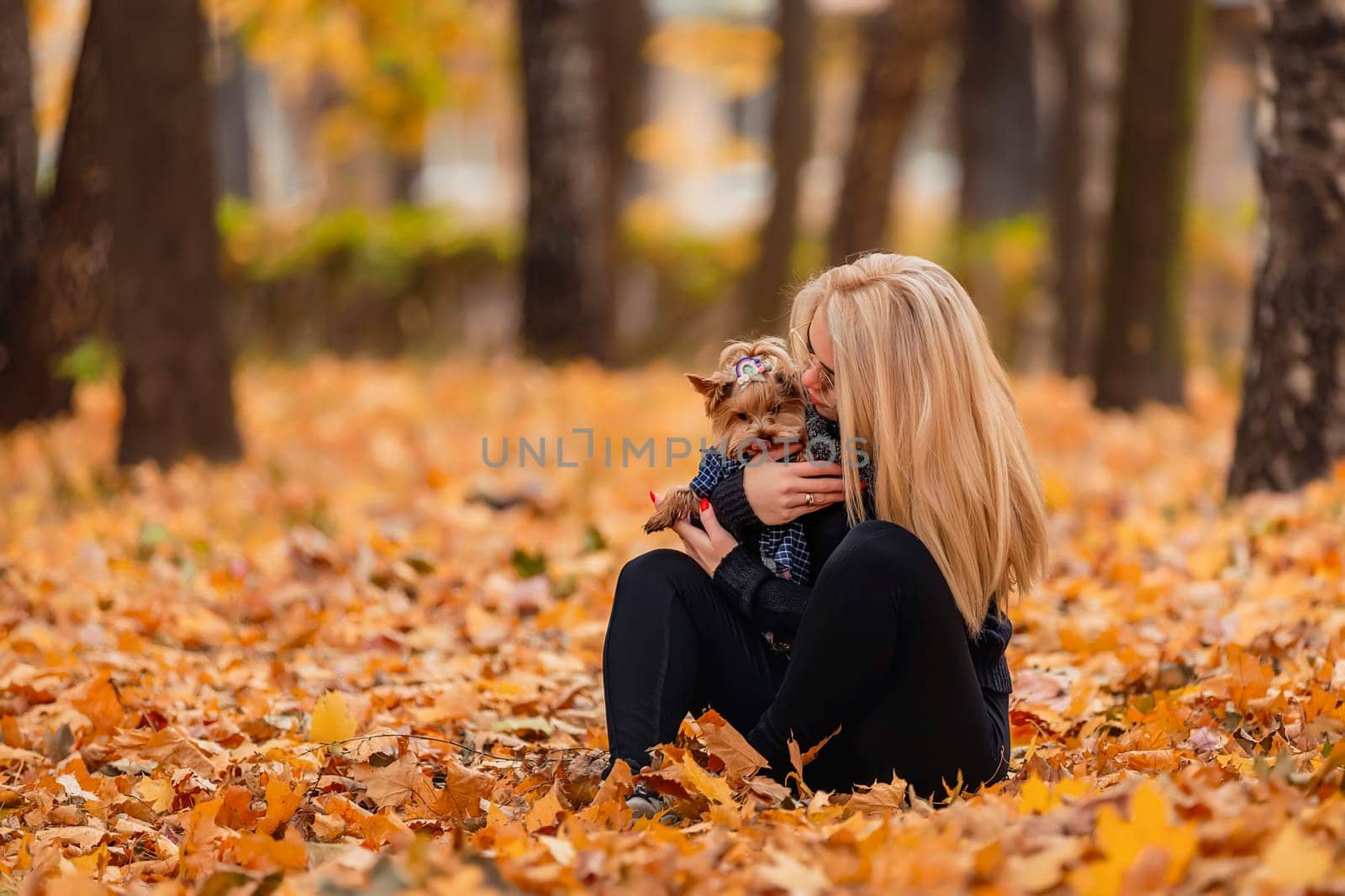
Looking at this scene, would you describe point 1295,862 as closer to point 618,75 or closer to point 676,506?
point 676,506

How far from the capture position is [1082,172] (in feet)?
39.0

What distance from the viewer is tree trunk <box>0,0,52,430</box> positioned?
30.1 feet

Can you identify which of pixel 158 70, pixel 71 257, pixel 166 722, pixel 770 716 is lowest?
pixel 166 722

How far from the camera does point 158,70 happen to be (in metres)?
7.71

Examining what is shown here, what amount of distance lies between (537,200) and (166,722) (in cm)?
784

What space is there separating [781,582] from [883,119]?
26.5 feet

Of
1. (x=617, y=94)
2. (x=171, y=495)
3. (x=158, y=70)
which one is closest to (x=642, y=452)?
(x=171, y=495)

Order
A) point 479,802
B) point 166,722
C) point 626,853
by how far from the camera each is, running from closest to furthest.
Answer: point 626,853
point 479,802
point 166,722

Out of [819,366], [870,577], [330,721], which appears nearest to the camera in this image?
[870,577]

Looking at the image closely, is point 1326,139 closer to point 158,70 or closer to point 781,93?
point 158,70

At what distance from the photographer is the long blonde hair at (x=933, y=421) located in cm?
297

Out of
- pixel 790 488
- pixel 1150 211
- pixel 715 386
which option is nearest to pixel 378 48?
pixel 1150 211

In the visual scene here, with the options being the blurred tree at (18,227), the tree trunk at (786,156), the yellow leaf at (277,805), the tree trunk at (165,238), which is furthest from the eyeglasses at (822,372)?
the tree trunk at (786,156)

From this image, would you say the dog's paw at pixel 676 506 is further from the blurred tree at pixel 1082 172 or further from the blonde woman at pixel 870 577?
the blurred tree at pixel 1082 172
